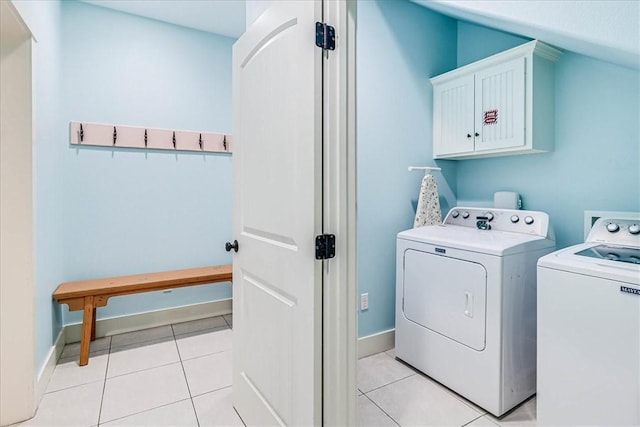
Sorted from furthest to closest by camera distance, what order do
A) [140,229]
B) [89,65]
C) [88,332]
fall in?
1. [140,229]
2. [89,65]
3. [88,332]

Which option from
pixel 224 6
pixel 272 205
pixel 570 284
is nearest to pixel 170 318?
pixel 272 205

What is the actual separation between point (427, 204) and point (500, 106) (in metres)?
0.80

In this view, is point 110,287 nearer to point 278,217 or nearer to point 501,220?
point 278,217

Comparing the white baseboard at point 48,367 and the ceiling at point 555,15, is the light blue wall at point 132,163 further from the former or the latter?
the ceiling at point 555,15

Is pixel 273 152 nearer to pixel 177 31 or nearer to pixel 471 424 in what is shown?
pixel 471 424

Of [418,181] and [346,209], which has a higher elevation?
[418,181]

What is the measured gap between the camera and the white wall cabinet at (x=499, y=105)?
6.72ft

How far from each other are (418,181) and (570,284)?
4.43 ft

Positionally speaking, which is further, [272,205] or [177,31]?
[177,31]

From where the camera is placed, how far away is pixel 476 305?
177 cm

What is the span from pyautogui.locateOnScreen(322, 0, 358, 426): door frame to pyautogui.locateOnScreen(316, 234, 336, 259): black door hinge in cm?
2

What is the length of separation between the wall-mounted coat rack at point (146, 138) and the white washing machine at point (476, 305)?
76.3 inches

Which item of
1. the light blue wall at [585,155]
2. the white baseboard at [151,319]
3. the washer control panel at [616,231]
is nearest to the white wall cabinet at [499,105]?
the light blue wall at [585,155]

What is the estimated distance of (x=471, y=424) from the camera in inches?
65.5
